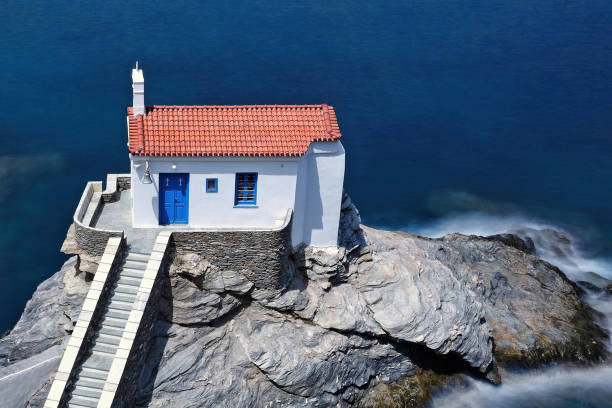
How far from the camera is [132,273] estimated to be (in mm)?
37062

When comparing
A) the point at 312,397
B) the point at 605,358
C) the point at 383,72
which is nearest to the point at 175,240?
the point at 312,397

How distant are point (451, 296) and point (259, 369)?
48.6 ft

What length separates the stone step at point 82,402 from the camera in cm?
3303

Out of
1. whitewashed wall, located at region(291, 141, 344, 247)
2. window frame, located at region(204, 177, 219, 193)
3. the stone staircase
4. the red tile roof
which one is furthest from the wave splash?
the stone staircase

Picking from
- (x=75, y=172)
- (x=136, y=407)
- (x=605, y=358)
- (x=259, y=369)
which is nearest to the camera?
(x=136, y=407)

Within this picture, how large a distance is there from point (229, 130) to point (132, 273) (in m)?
9.82

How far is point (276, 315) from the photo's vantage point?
42.0m

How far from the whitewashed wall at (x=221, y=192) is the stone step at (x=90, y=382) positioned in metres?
9.52

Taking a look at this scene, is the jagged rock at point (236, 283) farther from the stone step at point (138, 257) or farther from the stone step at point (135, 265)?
the stone step at point (135, 265)

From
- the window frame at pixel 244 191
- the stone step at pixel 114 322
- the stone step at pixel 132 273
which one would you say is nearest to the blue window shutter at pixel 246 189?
the window frame at pixel 244 191

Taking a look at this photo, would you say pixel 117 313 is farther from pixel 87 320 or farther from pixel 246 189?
pixel 246 189

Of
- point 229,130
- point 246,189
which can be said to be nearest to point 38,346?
point 246,189

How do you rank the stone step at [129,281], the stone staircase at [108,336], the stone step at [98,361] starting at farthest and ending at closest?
the stone step at [129,281] < the stone step at [98,361] < the stone staircase at [108,336]

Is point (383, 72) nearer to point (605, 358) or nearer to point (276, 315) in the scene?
point (605, 358)
